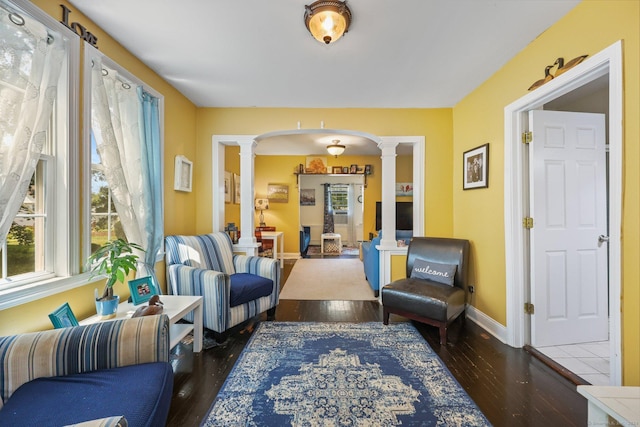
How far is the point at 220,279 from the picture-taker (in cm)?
231

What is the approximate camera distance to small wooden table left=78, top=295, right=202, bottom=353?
6.13ft

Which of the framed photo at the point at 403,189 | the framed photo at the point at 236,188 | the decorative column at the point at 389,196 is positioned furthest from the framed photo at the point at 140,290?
the framed photo at the point at 403,189

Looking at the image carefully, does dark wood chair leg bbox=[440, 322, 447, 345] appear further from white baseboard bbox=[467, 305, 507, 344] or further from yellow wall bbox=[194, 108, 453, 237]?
yellow wall bbox=[194, 108, 453, 237]

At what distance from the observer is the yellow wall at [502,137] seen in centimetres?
145

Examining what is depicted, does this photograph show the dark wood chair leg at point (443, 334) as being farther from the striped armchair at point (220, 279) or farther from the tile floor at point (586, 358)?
the striped armchair at point (220, 279)

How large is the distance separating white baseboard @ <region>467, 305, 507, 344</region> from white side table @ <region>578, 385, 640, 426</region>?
4.85ft

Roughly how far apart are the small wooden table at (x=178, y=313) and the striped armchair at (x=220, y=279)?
0.48 feet

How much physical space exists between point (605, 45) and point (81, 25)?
3368 mm

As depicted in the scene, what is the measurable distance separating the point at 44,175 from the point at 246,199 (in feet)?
6.54

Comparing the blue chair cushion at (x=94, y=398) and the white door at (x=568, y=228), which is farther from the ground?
the white door at (x=568, y=228)

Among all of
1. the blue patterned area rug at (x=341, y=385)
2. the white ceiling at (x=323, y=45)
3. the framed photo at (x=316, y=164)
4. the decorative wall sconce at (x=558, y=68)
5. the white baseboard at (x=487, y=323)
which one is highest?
the white ceiling at (x=323, y=45)

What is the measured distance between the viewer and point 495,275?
2.61 m

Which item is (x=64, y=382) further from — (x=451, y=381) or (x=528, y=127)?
(x=528, y=127)

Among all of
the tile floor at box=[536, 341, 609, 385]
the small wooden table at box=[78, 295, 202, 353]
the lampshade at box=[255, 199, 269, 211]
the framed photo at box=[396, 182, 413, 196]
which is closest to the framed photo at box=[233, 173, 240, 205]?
the lampshade at box=[255, 199, 269, 211]
